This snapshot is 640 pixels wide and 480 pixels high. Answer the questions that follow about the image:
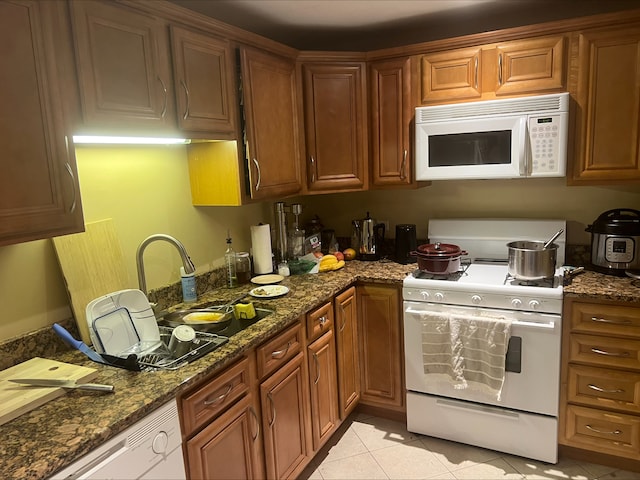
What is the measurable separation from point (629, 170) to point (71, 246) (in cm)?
260

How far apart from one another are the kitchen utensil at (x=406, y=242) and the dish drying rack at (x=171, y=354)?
1424 mm

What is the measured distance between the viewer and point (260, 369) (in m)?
1.86

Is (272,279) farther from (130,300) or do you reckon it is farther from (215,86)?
(215,86)

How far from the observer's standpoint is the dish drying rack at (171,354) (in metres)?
1.58

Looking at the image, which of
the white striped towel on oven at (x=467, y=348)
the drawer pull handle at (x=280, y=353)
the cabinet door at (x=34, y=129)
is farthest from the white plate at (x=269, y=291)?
the cabinet door at (x=34, y=129)

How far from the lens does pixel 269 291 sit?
2.32m

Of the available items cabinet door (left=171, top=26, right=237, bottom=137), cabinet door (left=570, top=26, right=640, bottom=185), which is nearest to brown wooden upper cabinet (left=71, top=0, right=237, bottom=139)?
cabinet door (left=171, top=26, right=237, bottom=137)

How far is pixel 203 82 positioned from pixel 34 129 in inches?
31.2

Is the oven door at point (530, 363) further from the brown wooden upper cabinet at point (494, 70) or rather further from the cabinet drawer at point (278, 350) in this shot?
the brown wooden upper cabinet at point (494, 70)

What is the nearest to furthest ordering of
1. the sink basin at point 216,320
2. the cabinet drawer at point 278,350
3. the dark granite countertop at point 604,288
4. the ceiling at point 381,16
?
the cabinet drawer at point 278,350
the sink basin at point 216,320
the dark granite countertop at point 604,288
the ceiling at point 381,16

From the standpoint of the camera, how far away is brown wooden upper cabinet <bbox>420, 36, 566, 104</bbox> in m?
2.33

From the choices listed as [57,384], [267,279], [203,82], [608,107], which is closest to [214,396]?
[57,384]

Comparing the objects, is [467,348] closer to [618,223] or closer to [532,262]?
[532,262]

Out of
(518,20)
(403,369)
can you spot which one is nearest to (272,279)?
(403,369)
